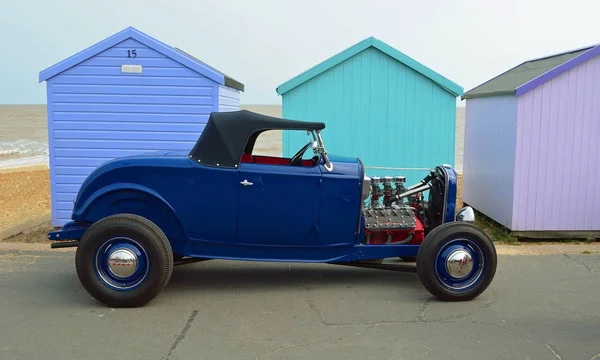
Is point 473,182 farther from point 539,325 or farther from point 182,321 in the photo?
point 182,321

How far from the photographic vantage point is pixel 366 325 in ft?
15.8

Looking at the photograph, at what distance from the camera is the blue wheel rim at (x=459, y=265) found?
→ 5.41 m

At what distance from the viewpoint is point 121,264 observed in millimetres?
5180

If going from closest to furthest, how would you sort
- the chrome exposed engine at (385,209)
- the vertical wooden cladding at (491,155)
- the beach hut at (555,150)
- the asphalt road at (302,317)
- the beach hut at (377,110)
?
the asphalt road at (302,317) → the chrome exposed engine at (385,209) → the beach hut at (555,150) → the vertical wooden cladding at (491,155) → the beach hut at (377,110)

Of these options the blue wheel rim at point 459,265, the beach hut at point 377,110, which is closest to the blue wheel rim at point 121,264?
the blue wheel rim at point 459,265

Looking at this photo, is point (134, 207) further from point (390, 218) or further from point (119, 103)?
point (119, 103)

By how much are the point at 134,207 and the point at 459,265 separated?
3113 mm

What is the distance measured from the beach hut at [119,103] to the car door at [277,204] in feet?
10.2

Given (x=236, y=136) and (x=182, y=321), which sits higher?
(x=236, y=136)

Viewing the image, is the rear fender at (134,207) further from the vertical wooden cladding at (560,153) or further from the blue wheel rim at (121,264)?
the vertical wooden cladding at (560,153)

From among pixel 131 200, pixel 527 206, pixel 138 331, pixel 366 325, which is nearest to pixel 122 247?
pixel 131 200

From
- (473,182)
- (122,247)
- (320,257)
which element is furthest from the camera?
(473,182)

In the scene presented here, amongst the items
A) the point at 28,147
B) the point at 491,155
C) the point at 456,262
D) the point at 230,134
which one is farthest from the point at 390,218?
the point at 28,147

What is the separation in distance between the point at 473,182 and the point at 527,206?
2.12 meters
